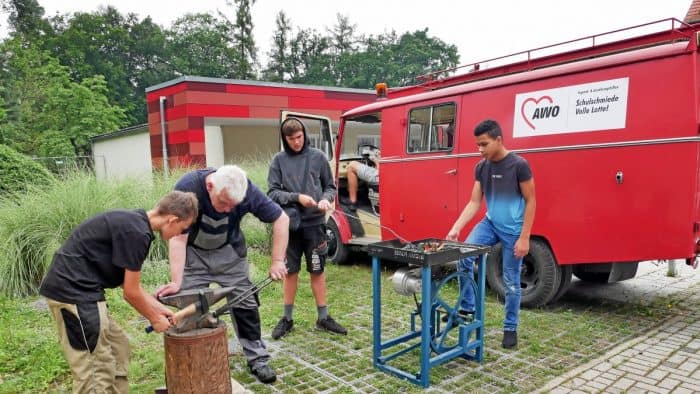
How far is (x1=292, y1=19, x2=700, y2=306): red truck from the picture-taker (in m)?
3.84

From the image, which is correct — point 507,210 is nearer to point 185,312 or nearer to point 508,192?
point 508,192

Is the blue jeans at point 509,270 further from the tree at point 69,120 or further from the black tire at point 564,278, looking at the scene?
the tree at point 69,120

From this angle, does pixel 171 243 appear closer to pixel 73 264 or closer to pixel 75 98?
pixel 73 264

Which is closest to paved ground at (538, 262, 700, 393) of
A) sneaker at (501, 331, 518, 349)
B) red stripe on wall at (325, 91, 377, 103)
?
sneaker at (501, 331, 518, 349)

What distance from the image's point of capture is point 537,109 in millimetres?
4570

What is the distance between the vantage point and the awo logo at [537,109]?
4.46 metres

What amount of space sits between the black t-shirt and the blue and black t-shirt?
2.65 m

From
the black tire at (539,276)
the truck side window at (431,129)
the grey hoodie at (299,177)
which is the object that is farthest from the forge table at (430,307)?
the truck side window at (431,129)

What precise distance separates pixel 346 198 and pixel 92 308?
5019mm

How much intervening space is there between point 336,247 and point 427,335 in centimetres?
411

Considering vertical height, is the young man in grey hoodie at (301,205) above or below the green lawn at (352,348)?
above

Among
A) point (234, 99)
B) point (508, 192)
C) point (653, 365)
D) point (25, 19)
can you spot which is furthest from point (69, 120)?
point (653, 365)

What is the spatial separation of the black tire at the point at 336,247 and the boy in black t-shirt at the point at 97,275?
4.63m

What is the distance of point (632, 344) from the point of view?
3779 millimetres
